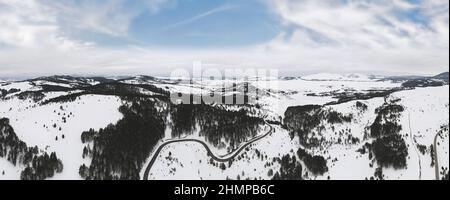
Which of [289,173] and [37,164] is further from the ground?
[37,164]

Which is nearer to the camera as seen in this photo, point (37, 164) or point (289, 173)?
point (37, 164)

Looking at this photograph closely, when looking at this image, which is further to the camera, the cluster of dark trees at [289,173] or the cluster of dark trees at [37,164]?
the cluster of dark trees at [289,173]

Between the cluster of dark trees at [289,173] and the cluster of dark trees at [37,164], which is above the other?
the cluster of dark trees at [37,164]

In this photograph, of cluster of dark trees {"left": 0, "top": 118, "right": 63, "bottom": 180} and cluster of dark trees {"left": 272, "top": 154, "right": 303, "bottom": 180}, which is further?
cluster of dark trees {"left": 272, "top": 154, "right": 303, "bottom": 180}

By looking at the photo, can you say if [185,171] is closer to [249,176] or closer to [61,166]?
[249,176]

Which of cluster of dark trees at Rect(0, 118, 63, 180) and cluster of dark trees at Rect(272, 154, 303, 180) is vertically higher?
cluster of dark trees at Rect(0, 118, 63, 180)

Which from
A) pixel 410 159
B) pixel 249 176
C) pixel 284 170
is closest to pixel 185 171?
pixel 249 176

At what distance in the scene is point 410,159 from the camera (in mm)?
190000
